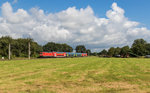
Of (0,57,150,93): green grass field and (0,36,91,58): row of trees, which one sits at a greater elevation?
(0,36,91,58): row of trees

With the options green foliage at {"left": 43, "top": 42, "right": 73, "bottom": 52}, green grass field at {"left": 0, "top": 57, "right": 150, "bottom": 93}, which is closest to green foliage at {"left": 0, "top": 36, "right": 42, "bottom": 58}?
green grass field at {"left": 0, "top": 57, "right": 150, "bottom": 93}

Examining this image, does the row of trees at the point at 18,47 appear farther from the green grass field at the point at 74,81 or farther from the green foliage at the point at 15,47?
the green grass field at the point at 74,81

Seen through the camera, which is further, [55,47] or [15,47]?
[55,47]

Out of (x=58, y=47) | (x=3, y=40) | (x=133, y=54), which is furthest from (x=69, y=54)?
(x=58, y=47)

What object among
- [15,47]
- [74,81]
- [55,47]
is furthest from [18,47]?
[55,47]

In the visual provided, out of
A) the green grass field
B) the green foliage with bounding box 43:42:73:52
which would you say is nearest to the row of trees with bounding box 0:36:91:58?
the green grass field

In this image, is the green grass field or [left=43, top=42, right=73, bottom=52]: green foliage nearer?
the green grass field

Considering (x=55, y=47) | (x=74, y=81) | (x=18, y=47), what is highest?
(x=55, y=47)

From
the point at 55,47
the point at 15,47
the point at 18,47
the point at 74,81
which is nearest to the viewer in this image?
the point at 74,81

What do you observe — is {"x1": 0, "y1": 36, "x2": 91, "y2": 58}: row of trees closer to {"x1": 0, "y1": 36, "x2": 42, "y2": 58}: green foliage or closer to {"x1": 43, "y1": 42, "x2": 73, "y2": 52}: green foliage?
{"x1": 0, "y1": 36, "x2": 42, "y2": 58}: green foliage

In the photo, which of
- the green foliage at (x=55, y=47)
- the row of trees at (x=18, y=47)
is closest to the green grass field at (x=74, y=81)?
the row of trees at (x=18, y=47)

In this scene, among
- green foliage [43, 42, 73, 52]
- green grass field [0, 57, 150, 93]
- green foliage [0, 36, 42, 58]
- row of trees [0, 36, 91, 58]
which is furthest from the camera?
green foliage [43, 42, 73, 52]

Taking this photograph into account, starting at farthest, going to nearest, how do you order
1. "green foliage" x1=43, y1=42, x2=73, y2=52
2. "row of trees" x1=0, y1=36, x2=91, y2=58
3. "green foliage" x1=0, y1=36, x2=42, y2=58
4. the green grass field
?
"green foliage" x1=43, y1=42, x2=73, y2=52 → "green foliage" x1=0, y1=36, x2=42, y2=58 → "row of trees" x1=0, y1=36, x2=91, y2=58 → the green grass field

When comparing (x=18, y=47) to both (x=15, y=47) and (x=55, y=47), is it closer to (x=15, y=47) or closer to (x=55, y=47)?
(x=15, y=47)
